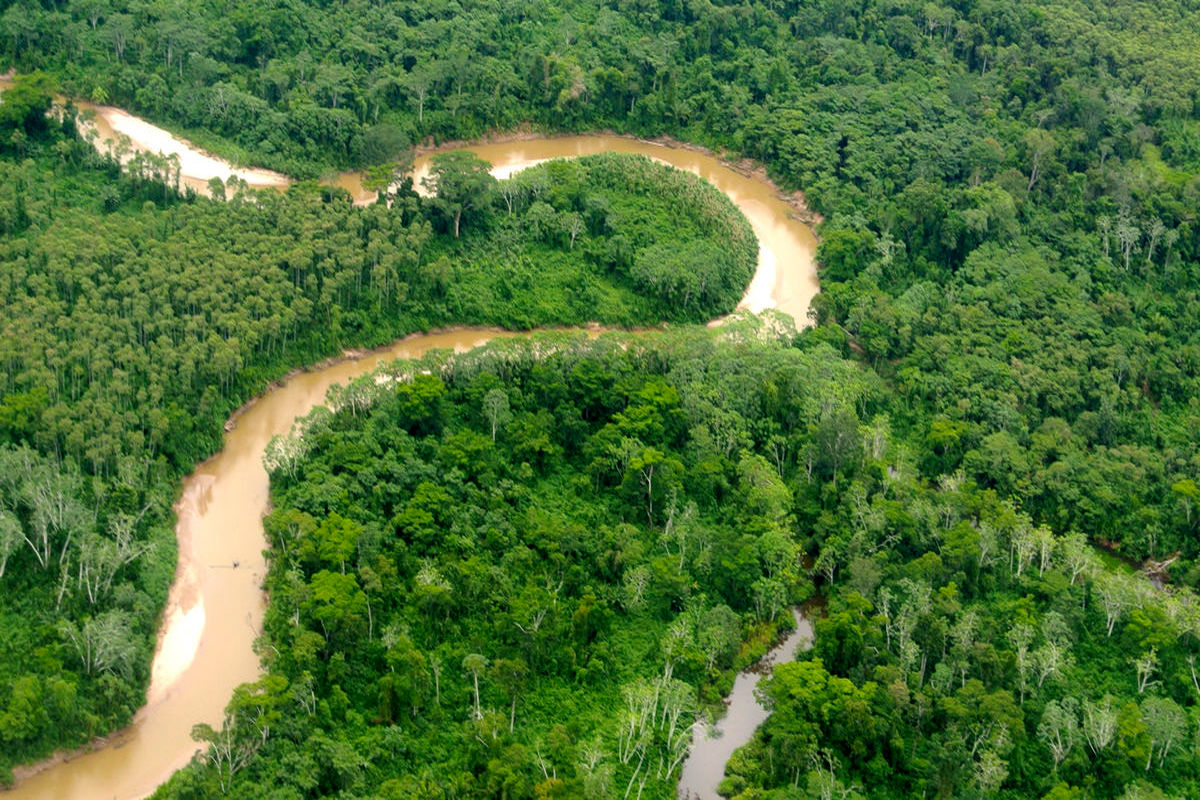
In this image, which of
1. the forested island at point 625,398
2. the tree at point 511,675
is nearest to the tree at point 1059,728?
the forested island at point 625,398

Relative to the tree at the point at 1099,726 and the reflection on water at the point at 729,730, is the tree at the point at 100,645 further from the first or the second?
the tree at the point at 1099,726

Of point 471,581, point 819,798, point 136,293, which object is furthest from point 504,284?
point 819,798

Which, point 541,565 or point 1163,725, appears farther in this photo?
point 541,565

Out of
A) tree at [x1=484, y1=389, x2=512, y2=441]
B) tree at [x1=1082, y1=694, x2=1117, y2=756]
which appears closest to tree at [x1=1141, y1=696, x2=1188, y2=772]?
tree at [x1=1082, y1=694, x2=1117, y2=756]

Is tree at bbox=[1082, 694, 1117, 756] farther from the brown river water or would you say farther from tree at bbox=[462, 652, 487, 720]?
tree at bbox=[462, 652, 487, 720]

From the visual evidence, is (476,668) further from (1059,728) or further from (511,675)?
(1059,728)

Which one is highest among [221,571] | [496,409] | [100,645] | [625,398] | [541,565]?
[496,409]

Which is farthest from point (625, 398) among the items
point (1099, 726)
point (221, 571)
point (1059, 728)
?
point (1099, 726)
